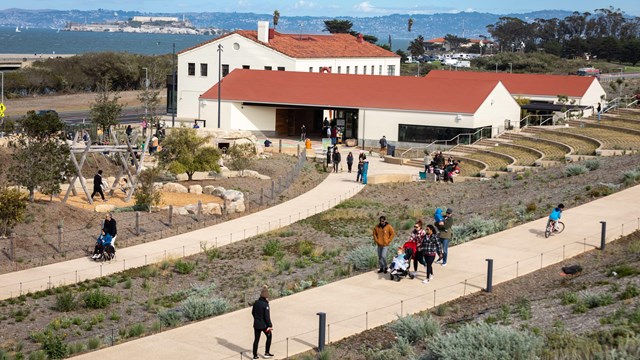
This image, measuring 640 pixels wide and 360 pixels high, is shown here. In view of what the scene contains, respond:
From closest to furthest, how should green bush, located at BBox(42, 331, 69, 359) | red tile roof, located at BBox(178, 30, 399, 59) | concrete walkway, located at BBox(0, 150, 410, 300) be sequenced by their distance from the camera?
green bush, located at BBox(42, 331, 69, 359)
concrete walkway, located at BBox(0, 150, 410, 300)
red tile roof, located at BBox(178, 30, 399, 59)

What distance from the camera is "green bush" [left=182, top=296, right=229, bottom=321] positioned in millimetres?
20094

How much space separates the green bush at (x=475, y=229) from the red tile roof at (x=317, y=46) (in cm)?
4607

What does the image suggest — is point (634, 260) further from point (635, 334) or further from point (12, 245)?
point (12, 245)

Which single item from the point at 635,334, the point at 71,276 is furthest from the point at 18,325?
the point at 635,334

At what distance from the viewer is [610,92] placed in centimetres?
8888

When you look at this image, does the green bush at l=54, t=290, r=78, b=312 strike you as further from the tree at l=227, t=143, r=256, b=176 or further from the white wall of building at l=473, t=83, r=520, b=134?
the white wall of building at l=473, t=83, r=520, b=134

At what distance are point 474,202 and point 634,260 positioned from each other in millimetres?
14721

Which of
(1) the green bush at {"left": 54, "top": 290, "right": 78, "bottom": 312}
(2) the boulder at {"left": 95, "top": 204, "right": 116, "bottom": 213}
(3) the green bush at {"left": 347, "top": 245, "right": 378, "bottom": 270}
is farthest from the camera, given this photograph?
(2) the boulder at {"left": 95, "top": 204, "right": 116, "bottom": 213}

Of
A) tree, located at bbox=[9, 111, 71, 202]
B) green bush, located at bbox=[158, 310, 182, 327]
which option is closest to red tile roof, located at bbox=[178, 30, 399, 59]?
tree, located at bbox=[9, 111, 71, 202]

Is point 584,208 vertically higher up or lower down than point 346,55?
lower down

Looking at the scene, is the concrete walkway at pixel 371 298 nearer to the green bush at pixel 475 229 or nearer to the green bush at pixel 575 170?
the green bush at pixel 475 229

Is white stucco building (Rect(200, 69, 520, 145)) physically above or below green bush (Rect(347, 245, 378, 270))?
above

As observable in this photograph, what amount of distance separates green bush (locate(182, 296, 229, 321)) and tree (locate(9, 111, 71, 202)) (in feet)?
44.6

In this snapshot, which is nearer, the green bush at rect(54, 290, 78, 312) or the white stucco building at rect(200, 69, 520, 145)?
the green bush at rect(54, 290, 78, 312)
